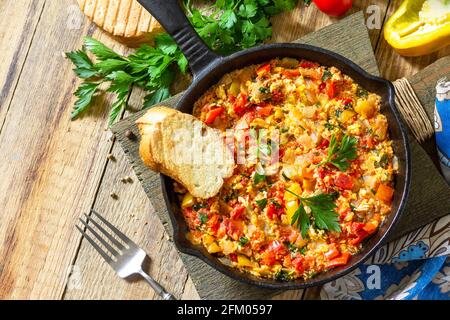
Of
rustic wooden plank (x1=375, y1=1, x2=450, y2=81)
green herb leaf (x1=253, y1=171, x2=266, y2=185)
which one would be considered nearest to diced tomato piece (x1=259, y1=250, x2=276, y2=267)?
green herb leaf (x1=253, y1=171, x2=266, y2=185)

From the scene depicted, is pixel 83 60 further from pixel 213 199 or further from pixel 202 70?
pixel 213 199

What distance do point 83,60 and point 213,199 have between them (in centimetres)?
146

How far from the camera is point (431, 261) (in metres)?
3.86

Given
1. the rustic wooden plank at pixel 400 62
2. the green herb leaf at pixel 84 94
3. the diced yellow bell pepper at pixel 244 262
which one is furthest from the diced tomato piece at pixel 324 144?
the green herb leaf at pixel 84 94

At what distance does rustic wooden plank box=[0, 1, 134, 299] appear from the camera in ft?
13.9

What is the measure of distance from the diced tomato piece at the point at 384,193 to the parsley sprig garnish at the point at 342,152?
0.24m

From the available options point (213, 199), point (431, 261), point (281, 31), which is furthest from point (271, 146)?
point (431, 261)

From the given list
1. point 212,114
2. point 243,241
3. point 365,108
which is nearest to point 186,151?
point 212,114

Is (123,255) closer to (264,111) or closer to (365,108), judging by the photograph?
(264,111)

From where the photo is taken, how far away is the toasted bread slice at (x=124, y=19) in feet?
13.3

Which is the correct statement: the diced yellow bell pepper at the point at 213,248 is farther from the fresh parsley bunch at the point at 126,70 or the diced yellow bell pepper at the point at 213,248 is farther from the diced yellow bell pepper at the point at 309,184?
the fresh parsley bunch at the point at 126,70

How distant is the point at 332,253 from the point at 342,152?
60 cm

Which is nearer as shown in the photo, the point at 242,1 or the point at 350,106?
the point at 350,106

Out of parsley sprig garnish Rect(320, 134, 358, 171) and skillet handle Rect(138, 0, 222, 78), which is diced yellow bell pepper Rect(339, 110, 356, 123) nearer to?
parsley sprig garnish Rect(320, 134, 358, 171)
